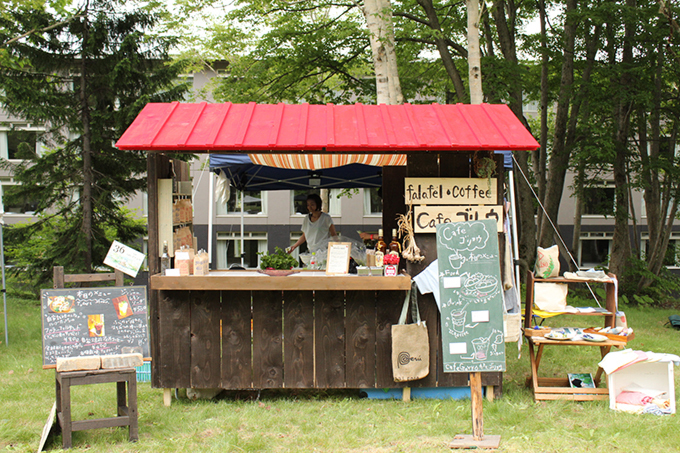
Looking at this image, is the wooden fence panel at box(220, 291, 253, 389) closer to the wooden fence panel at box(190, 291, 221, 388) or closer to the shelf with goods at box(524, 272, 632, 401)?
the wooden fence panel at box(190, 291, 221, 388)

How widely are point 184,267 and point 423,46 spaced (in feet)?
30.3

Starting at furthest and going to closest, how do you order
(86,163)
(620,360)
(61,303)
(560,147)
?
(560,147) < (86,163) < (620,360) < (61,303)

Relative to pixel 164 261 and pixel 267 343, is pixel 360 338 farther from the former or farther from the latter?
pixel 164 261

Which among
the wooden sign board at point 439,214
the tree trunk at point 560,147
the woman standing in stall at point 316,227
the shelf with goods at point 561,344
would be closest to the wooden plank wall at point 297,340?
the shelf with goods at point 561,344

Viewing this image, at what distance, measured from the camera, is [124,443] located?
4016 millimetres

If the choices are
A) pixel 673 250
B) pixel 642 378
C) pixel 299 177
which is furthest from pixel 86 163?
pixel 673 250

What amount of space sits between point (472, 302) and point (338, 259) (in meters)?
1.41

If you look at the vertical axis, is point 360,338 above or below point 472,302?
below

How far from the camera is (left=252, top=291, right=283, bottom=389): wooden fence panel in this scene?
4902mm

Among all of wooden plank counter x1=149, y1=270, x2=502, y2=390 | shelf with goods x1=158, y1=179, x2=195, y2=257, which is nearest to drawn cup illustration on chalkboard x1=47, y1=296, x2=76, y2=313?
wooden plank counter x1=149, y1=270, x2=502, y2=390

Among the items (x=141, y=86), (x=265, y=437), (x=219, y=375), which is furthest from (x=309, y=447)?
(x=141, y=86)

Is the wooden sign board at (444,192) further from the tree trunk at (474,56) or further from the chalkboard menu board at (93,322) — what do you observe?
the tree trunk at (474,56)

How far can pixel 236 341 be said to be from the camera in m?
4.91

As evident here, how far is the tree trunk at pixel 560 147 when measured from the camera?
11039 mm
